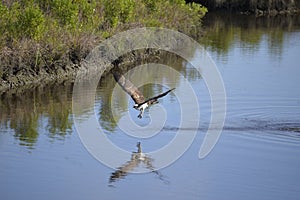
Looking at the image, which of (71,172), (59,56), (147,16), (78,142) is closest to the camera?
(71,172)

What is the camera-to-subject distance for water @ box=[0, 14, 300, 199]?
37.4 feet

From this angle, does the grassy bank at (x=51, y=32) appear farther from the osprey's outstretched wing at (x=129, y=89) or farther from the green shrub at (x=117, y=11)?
the osprey's outstretched wing at (x=129, y=89)

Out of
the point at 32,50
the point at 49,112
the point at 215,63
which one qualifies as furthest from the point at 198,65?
the point at 49,112

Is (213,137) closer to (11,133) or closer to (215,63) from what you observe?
(11,133)

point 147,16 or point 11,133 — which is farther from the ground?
point 147,16

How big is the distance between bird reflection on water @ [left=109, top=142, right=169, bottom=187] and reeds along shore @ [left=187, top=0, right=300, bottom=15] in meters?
27.7

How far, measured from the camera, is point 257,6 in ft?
132

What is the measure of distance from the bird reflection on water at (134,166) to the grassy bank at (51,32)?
18.1ft

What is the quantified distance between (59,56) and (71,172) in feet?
24.8

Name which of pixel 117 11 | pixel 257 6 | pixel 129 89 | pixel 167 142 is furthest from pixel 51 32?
pixel 257 6

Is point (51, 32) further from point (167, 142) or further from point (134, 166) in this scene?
point (134, 166)

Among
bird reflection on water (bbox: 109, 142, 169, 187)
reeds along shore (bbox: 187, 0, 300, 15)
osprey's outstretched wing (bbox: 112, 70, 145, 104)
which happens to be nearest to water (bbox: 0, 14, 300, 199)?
bird reflection on water (bbox: 109, 142, 169, 187)

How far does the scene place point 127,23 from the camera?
2325cm

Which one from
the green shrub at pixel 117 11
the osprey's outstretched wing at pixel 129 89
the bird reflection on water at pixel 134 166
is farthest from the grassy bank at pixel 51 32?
the osprey's outstretched wing at pixel 129 89
